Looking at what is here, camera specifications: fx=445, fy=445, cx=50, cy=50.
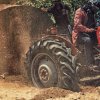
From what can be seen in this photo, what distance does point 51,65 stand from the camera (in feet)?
31.1

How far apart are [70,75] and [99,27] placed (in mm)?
1332

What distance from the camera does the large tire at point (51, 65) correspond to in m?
8.95

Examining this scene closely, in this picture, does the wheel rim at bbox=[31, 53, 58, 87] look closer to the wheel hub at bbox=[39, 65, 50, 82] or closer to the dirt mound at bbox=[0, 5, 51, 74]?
the wheel hub at bbox=[39, 65, 50, 82]

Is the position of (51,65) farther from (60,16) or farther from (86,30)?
(60,16)

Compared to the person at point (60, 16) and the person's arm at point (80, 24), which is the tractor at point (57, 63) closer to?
the person's arm at point (80, 24)

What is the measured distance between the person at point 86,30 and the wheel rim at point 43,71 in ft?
2.52

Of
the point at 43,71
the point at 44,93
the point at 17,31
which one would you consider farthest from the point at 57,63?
the point at 17,31

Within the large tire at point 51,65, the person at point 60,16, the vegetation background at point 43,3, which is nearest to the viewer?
the large tire at point 51,65

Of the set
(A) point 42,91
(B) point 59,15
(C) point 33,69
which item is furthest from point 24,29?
(A) point 42,91

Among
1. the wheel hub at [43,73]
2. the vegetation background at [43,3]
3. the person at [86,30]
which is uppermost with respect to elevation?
the vegetation background at [43,3]

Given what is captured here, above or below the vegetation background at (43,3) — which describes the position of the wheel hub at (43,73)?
below

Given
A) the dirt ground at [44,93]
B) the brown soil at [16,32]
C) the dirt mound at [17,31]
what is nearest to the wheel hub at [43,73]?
the dirt ground at [44,93]

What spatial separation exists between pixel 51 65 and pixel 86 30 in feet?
3.55

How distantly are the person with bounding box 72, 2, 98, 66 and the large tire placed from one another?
0.77 m
